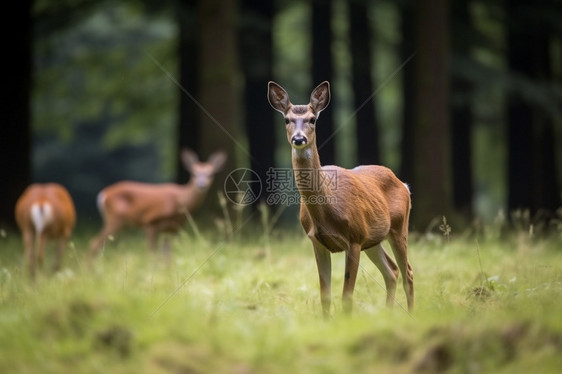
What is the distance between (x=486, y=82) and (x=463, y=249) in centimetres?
692

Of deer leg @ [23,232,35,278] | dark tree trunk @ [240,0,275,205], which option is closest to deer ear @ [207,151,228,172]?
deer leg @ [23,232,35,278]

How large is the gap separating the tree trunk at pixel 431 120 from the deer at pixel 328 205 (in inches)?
197

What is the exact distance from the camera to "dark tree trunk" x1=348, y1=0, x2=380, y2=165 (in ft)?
55.8

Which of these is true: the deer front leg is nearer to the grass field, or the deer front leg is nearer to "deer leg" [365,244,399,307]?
the grass field

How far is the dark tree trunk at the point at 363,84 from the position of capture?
17000 mm

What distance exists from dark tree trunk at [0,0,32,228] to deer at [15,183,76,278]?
384 centimetres

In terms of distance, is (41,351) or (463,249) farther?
(463,249)

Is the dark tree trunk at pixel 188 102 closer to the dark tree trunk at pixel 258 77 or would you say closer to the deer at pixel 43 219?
the dark tree trunk at pixel 258 77

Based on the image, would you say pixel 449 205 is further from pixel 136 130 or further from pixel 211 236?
pixel 136 130

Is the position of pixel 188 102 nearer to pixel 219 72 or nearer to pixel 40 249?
pixel 219 72

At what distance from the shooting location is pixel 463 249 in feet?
28.1

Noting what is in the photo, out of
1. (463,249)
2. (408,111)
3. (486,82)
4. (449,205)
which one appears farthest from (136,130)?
(463,249)

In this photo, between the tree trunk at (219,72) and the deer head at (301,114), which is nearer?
the deer head at (301,114)

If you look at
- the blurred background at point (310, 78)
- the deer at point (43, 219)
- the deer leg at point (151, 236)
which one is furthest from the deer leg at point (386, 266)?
the deer leg at point (151, 236)
